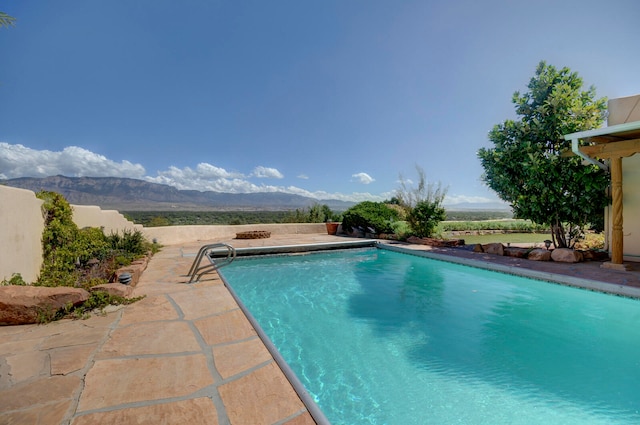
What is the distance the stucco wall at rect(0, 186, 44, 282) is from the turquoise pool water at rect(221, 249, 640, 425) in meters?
3.31

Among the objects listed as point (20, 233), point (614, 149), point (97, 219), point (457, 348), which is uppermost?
point (614, 149)

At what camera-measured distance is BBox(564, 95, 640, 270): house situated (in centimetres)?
606

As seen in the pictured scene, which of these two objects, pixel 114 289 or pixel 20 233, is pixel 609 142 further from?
pixel 20 233

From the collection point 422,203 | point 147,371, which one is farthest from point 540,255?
point 147,371

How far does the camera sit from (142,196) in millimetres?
93312

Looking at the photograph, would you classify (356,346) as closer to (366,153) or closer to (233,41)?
(233,41)

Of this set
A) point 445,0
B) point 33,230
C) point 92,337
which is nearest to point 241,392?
point 92,337

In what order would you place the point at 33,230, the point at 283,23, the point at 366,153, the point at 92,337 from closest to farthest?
the point at 92,337
the point at 33,230
the point at 283,23
the point at 366,153

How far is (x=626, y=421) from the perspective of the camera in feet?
7.64

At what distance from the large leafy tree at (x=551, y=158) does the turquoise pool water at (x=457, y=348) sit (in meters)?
2.72

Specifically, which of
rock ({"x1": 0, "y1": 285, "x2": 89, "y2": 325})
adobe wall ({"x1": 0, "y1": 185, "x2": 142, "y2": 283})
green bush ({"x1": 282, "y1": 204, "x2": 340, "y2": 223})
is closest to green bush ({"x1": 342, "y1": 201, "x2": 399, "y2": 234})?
green bush ({"x1": 282, "y1": 204, "x2": 340, "y2": 223})

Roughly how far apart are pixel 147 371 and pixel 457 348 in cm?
336

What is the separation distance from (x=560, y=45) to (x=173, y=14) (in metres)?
12.2

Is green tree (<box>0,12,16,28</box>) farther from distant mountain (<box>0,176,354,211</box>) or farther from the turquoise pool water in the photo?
distant mountain (<box>0,176,354,211</box>)
